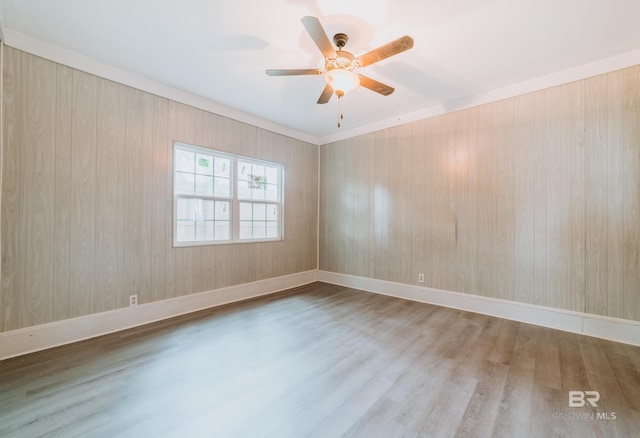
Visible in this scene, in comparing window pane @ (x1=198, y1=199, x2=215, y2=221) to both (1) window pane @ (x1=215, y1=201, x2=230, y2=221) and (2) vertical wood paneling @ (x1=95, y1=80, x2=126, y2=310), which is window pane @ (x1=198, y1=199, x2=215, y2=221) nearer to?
(1) window pane @ (x1=215, y1=201, x2=230, y2=221)

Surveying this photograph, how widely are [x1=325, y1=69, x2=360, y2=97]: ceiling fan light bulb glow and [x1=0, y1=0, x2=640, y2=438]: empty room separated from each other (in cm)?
3

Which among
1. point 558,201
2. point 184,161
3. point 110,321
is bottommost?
point 110,321

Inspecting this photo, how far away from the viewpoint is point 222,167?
3898 mm

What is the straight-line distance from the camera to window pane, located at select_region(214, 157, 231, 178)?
383 centimetres

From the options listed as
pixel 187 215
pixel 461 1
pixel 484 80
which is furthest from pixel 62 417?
pixel 484 80

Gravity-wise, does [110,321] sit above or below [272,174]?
below

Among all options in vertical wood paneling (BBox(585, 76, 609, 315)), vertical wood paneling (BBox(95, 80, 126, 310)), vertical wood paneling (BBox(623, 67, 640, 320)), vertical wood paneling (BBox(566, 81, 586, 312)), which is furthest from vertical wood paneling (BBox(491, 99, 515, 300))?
vertical wood paneling (BBox(95, 80, 126, 310))

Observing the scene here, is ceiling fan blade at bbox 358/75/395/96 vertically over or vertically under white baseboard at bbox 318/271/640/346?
over

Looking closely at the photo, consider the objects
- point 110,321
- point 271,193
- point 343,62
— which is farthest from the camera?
point 271,193

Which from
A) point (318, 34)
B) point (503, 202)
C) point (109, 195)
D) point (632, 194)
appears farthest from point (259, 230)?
point (632, 194)

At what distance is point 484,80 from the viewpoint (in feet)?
10.2

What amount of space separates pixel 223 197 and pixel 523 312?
4.26m

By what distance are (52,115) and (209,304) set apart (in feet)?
8.87

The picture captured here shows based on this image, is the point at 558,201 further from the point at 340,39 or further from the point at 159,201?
the point at 159,201
